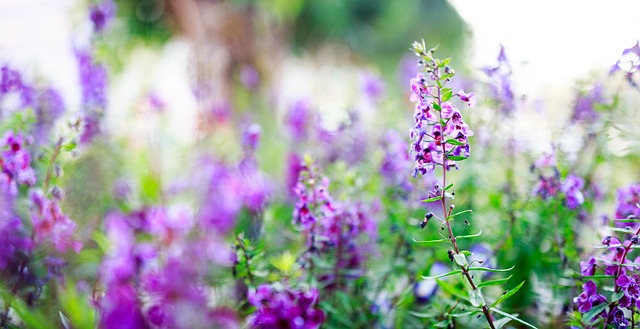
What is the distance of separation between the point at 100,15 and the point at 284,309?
1159 millimetres

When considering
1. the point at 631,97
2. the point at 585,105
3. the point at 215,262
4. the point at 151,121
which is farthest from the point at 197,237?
the point at 631,97

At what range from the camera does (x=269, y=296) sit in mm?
840

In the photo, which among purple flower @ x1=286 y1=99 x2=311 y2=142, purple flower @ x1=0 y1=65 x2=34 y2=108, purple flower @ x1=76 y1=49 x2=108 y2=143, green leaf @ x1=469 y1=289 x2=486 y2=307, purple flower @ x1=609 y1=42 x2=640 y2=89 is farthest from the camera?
purple flower @ x1=286 y1=99 x2=311 y2=142

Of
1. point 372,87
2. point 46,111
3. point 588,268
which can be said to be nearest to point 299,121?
point 372,87

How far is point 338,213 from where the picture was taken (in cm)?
99

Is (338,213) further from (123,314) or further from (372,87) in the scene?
(372,87)

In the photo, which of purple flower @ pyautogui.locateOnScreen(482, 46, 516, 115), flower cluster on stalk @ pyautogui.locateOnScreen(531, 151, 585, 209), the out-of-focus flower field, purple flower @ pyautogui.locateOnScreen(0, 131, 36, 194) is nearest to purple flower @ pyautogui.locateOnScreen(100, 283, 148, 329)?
the out-of-focus flower field

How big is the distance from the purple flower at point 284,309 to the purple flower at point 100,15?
1084mm

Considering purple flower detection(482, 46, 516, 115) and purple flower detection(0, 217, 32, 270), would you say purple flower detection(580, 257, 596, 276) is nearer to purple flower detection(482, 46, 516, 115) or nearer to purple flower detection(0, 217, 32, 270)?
purple flower detection(482, 46, 516, 115)

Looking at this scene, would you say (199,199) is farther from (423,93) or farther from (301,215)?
(423,93)

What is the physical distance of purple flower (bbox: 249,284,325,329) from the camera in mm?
790

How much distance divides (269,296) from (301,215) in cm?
16

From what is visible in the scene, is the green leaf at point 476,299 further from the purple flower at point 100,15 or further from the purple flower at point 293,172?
the purple flower at point 100,15

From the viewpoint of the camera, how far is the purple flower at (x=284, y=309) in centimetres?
79
